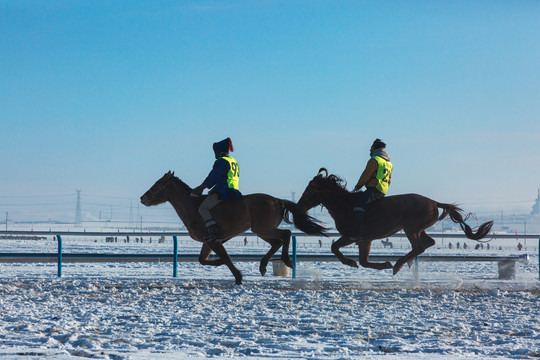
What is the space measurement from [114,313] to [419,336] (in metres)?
3.69

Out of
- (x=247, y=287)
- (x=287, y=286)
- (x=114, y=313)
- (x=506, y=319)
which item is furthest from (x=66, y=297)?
(x=506, y=319)

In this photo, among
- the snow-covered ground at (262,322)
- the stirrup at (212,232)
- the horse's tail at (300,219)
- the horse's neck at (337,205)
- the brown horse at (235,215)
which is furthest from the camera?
the horse's tail at (300,219)

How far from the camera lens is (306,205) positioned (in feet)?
39.0

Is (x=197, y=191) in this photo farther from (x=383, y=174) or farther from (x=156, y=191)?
(x=383, y=174)

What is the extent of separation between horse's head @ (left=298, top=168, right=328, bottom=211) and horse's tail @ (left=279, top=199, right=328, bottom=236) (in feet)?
0.37

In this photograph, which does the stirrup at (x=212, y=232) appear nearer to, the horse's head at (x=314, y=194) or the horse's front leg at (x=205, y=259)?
the horse's front leg at (x=205, y=259)

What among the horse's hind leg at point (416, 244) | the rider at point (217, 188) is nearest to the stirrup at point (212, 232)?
the rider at point (217, 188)

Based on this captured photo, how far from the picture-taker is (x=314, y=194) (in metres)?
11.9

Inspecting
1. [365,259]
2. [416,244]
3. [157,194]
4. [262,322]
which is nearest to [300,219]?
[365,259]

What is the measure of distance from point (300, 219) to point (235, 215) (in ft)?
3.71

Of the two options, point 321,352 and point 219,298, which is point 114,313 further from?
point 321,352

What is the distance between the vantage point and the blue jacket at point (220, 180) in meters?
11.5

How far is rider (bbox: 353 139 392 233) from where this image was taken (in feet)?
38.0

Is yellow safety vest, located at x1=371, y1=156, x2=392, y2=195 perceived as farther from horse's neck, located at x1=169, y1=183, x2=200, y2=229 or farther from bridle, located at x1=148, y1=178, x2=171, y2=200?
bridle, located at x1=148, y1=178, x2=171, y2=200
